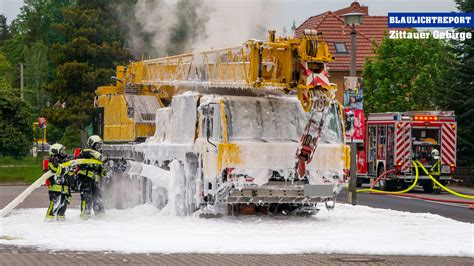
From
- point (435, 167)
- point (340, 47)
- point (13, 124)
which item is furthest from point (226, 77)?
point (340, 47)

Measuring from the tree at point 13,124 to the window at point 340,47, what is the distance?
21924 millimetres

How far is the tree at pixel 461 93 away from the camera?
39.2 meters

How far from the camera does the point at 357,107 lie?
77.1ft

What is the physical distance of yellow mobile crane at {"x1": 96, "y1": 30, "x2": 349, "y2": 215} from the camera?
55.3ft

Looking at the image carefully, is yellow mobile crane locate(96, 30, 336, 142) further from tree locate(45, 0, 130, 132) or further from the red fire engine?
tree locate(45, 0, 130, 132)

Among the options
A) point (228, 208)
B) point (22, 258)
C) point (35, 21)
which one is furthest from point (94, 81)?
point (35, 21)

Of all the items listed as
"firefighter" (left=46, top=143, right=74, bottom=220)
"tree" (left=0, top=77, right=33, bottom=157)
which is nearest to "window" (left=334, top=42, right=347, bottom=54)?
"tree" (left=0, top=77, right=33, bottom=157)

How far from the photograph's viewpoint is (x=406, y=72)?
1828 inches

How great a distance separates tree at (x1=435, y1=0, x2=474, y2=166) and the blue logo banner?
3.10ft

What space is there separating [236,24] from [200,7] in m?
2.01

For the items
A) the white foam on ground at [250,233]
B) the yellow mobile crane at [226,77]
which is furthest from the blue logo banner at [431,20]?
the white foam on ground at [250,233]

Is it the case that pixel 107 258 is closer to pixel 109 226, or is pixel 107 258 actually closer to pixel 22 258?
pixel 22 258

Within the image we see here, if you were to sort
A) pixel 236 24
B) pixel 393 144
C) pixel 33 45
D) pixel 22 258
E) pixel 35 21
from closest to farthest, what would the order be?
pixel 22 258, pixel 236 24, pixel 393 144, pixel 35 21, pixel 33 45

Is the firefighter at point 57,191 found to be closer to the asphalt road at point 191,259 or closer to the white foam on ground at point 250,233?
the white foam on ground at point 250,233
